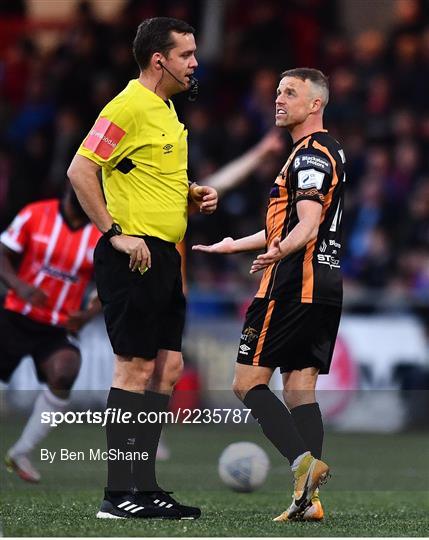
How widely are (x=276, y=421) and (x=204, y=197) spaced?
43.9 inches

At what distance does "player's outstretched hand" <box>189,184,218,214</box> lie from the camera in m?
6.54

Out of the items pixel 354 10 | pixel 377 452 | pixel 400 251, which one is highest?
pixel 354 10

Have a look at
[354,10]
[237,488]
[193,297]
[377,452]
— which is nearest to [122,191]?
[237,488]

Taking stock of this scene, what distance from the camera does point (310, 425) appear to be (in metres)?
6.58

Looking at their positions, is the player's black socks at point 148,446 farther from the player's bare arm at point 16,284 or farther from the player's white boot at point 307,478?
the player's bare arm at point 16,284

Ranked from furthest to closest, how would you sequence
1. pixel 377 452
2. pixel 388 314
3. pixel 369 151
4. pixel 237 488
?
pixel 369 151
pixel 388 314
pixel 377 452
pixel 237 488

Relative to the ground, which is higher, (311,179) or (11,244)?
(11,244)

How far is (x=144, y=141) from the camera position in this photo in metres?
6.40

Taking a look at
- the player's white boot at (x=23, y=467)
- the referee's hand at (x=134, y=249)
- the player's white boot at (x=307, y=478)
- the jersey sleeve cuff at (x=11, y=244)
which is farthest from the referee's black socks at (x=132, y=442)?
the jersey sleeve cuff at (x=11, y=244)

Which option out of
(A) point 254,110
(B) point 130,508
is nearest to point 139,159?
(B) point 130,508

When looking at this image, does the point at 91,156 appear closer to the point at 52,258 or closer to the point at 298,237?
the point at 298,237

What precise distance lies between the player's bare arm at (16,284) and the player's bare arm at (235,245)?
217cm

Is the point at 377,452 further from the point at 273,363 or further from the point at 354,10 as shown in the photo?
Result: the point at 354,10

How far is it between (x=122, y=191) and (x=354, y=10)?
11749 millimetres
